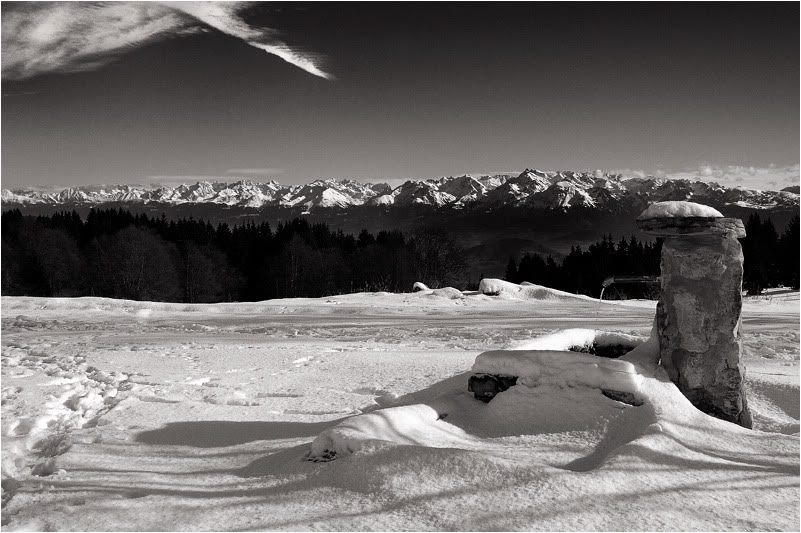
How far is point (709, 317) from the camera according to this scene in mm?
5691

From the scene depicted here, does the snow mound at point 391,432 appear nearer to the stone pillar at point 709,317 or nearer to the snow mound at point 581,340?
the snow mound at point 581,340

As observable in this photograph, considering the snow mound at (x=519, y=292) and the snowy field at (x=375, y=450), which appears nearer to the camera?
the snowy field at (x=375, y=450)

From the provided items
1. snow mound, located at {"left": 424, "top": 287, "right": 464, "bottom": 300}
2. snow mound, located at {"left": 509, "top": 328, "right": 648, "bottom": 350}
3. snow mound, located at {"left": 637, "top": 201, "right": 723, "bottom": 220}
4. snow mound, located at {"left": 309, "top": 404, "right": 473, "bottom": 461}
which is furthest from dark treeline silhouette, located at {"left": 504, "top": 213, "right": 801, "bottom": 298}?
snow mound, located at {"left": 309, "top": 404, "right": 473, "bottom": 461}

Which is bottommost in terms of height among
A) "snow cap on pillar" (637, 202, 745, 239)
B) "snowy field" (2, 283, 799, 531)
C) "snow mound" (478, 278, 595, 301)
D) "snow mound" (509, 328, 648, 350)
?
"snow mound" (478, 278, 595, 301)

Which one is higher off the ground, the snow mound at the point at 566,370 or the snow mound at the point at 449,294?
the snow mound at the point at 566,370

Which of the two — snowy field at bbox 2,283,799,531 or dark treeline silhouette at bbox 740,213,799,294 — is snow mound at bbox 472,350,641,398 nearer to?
snowy field at bbox 2,283,799,531

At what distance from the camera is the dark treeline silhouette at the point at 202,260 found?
40281 millimetres

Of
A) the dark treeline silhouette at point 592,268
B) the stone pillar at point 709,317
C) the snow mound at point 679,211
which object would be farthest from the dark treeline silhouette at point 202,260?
the stone pillar at point 709,317

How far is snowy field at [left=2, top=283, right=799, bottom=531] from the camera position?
11.1 ft

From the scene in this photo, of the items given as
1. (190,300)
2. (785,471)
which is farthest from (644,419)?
(190,300)

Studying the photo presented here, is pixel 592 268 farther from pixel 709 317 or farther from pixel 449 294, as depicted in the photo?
pixel 709 317

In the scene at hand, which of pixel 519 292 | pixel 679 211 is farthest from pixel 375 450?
pixel 519 292

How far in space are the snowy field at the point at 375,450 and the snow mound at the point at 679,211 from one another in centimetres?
154

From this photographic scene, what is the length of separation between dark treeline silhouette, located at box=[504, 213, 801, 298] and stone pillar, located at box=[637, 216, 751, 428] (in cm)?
3872
